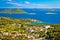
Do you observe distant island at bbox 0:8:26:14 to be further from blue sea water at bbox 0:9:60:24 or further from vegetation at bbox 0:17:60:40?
vegetation at bbox 0:17:60:40

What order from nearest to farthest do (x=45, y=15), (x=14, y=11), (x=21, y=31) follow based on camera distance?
1. (x=21, y=31)
2. (x=45, y=15)
3. (x=14, y=11)

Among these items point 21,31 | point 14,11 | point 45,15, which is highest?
point 14,11

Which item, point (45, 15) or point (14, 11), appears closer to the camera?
point (45, 15)

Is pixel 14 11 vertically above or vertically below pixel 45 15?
above

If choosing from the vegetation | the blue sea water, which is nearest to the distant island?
the blue sea water

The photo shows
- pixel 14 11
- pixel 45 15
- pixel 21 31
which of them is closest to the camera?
A: pixel 21 31

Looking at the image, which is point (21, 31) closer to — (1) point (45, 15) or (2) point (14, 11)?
(1) point (45, 15)

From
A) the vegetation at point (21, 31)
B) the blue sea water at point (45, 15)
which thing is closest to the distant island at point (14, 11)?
Answer: the blue sea water at point (45, 15)

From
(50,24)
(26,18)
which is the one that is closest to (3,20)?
(26,18)

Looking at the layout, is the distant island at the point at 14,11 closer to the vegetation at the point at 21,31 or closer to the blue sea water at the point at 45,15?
the blue sea water at the point at 45,15

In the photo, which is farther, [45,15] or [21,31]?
[45,15]

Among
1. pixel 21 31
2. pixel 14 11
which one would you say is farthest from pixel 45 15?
pixel 21 31
